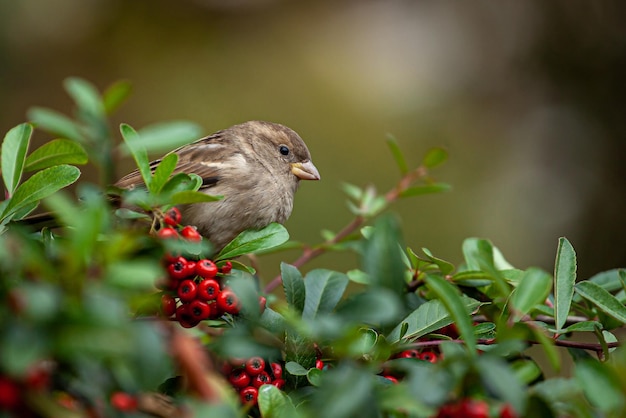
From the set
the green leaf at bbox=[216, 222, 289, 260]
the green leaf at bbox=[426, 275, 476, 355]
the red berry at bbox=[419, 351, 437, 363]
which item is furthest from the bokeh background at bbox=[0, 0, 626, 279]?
the green leaf at bbox=[426, 275, 476, 355]

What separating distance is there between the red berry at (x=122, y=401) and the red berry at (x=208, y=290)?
402 mm

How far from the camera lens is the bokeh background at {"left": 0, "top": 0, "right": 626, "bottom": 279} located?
4.34m

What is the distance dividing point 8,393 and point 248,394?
47cm

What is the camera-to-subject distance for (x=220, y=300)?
1.04 meters

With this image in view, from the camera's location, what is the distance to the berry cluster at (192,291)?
1.03m

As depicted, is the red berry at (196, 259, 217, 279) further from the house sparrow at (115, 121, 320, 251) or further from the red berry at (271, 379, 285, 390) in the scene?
the house sparrow at (115, 121, 320, 251)

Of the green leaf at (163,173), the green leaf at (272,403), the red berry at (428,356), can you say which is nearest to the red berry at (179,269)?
the green leaf at (163,173)

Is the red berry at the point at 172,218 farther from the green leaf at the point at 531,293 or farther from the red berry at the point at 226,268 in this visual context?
the green leaf at the point at 531,293

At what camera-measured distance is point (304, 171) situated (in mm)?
2643

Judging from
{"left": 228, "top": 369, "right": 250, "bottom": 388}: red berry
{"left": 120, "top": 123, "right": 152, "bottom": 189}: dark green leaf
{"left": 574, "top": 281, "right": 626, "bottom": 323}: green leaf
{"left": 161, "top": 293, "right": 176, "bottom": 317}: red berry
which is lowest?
{"left": 228, "top": 369, "right": 250, "bottom": 388}: red berry

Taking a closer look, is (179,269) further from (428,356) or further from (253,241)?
(428,356)

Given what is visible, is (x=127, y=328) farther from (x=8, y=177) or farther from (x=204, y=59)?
(x=204, y=59)

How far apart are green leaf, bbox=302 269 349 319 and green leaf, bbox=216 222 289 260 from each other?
93mm

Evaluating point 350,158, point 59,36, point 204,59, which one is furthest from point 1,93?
point 350,158
